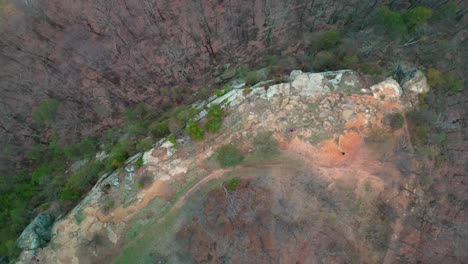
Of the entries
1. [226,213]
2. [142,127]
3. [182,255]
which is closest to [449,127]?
[226,213]

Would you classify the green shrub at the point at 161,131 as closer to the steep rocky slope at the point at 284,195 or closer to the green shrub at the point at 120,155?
the steep rocky slope at the point at 284,195

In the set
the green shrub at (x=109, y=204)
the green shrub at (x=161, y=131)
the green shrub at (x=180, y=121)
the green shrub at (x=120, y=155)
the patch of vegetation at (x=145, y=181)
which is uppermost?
the green shrub at (x=180, y=121)

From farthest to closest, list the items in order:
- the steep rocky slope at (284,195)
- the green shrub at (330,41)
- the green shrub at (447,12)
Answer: the green shrub at (330,41), the green shrub at (447,12), the steep rocky slope at (284,195)

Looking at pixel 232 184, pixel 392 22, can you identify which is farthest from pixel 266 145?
pixel 392 22

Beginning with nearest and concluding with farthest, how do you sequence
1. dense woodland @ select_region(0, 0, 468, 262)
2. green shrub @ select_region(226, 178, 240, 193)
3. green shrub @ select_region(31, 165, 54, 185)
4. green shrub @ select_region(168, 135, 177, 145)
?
1. green shrub @ select_region(226, 178, 240, 193)
2. green shrub @ select_region(168, 135, 177, 145)
3. dense woodland @ select_region(0, 0, 468, 262)
4. green shrub @ select_region(31, 165, 54, 185)

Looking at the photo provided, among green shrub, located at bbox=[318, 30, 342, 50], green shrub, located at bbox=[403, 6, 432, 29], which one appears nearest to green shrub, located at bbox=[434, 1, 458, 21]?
green shrub, located at bbox=[403, 6, 432, 29]

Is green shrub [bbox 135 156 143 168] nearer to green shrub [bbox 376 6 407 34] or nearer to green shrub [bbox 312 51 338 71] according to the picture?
green shrub [bbox 312 51 338 71]

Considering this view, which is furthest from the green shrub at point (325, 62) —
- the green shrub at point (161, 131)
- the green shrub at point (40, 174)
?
the green shrub at point (40, 174)
